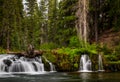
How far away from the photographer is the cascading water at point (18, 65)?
31.3 m

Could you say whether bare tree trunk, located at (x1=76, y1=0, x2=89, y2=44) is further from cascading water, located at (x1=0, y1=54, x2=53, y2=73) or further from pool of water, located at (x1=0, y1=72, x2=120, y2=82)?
pool of water, located at (x1=0, y1=72, x2=120, y2=82)

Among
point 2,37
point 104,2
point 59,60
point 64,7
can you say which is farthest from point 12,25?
point 59,60

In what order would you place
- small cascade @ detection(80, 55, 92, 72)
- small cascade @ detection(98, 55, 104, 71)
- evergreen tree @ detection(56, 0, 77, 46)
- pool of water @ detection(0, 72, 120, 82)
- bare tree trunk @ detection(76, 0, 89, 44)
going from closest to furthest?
pool of water @ detection(0, 72, 120, 82) < small cascade @ detection(80, 55, 92, 72) < small cascade @ detection(98, 55, 104, 71) < bare tree trunk @ detection(76, 0, 89, 44) < evergreen tree @ detection(56, 0, 77, 46)

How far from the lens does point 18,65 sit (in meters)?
31.5

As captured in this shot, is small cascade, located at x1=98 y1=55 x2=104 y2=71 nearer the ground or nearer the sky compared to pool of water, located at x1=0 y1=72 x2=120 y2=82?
nearer the sky

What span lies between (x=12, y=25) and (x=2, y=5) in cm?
409

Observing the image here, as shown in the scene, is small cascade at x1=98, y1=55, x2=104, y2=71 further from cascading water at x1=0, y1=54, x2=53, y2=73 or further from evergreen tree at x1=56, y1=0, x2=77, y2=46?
evergreen tree at x1=56, y1=0, x2=77, y2=46

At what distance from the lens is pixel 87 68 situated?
34.2 metres

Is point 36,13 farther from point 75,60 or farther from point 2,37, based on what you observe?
point 75,60

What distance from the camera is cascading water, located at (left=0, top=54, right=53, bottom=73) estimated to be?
31328mm

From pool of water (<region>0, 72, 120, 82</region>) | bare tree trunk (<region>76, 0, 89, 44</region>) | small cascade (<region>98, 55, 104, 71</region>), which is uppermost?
bare tree trunk (<region>76, 0, 89, 44</region>)

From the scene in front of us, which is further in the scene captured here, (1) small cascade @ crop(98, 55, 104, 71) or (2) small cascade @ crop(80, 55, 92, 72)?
(1) small cascade @ crop(98, 55, 104, 71)

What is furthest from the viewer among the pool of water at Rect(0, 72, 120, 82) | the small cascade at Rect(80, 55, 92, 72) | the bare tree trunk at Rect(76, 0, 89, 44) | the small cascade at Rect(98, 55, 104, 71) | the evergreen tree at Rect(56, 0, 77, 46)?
the evergreen tree at Rect(56, 0, 77, 46)

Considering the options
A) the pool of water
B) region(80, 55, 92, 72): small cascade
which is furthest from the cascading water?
the pool of water
